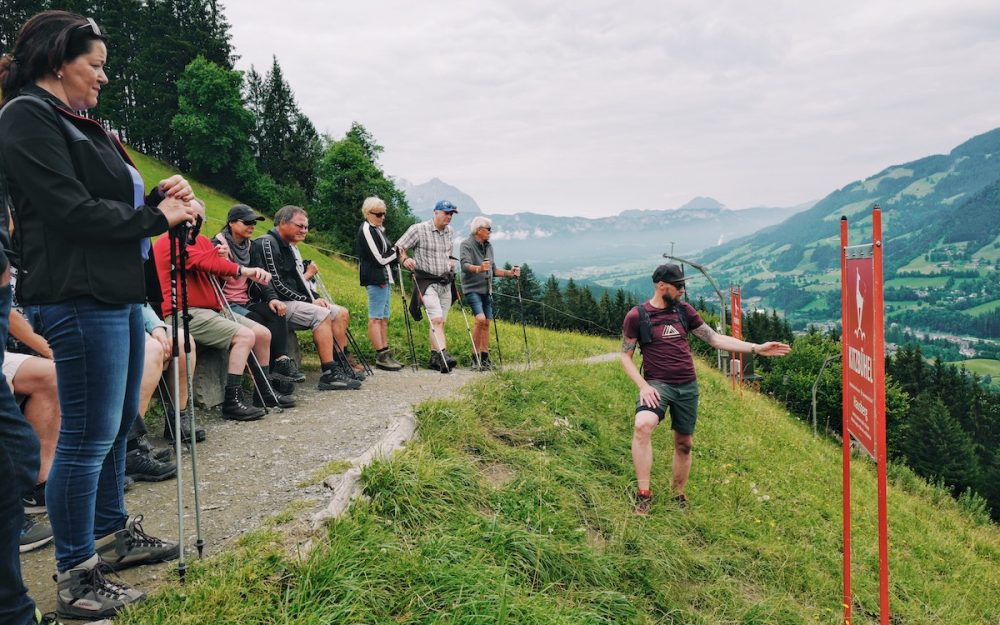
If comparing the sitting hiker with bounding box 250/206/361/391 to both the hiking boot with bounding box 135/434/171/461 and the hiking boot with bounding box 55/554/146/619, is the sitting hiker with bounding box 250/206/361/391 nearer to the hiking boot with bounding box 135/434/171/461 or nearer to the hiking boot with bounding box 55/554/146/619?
the hiking boot with bounding box 135/434/171/461

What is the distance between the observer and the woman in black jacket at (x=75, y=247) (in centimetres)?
273

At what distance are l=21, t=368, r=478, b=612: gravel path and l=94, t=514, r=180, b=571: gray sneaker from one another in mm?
59

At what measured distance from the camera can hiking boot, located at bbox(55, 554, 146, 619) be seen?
2.94 metres

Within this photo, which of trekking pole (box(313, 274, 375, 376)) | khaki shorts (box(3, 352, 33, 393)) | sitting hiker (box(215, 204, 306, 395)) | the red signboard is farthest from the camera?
trekking pole (box(313, 274, 375, 376))

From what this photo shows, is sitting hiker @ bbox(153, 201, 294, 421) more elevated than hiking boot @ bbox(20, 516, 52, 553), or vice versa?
sitting hiker @ bbox(153, 201, 294, 421)

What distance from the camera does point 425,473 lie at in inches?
184

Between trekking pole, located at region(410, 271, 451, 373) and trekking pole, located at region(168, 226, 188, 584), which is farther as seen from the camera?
trekking pole, located at region(410, 271, 451, 373)

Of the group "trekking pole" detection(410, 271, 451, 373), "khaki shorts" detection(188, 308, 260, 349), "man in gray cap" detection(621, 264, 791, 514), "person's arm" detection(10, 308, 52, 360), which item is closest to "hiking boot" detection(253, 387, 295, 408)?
"khaki shorts" detection(188, 308, 260, 349)

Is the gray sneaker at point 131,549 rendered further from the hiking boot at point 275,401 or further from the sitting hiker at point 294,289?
the sitting hiker at point 294,289

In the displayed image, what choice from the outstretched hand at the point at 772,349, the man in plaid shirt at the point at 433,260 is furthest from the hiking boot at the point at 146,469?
the outstretched hand at the point at 772,349

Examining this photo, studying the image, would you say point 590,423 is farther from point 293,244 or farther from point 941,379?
point 941,379

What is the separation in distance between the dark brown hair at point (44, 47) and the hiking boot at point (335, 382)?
222 inches

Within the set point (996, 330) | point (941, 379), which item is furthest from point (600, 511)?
point (996, 330)

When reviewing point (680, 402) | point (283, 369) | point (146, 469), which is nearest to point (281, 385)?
point (283, 369)
